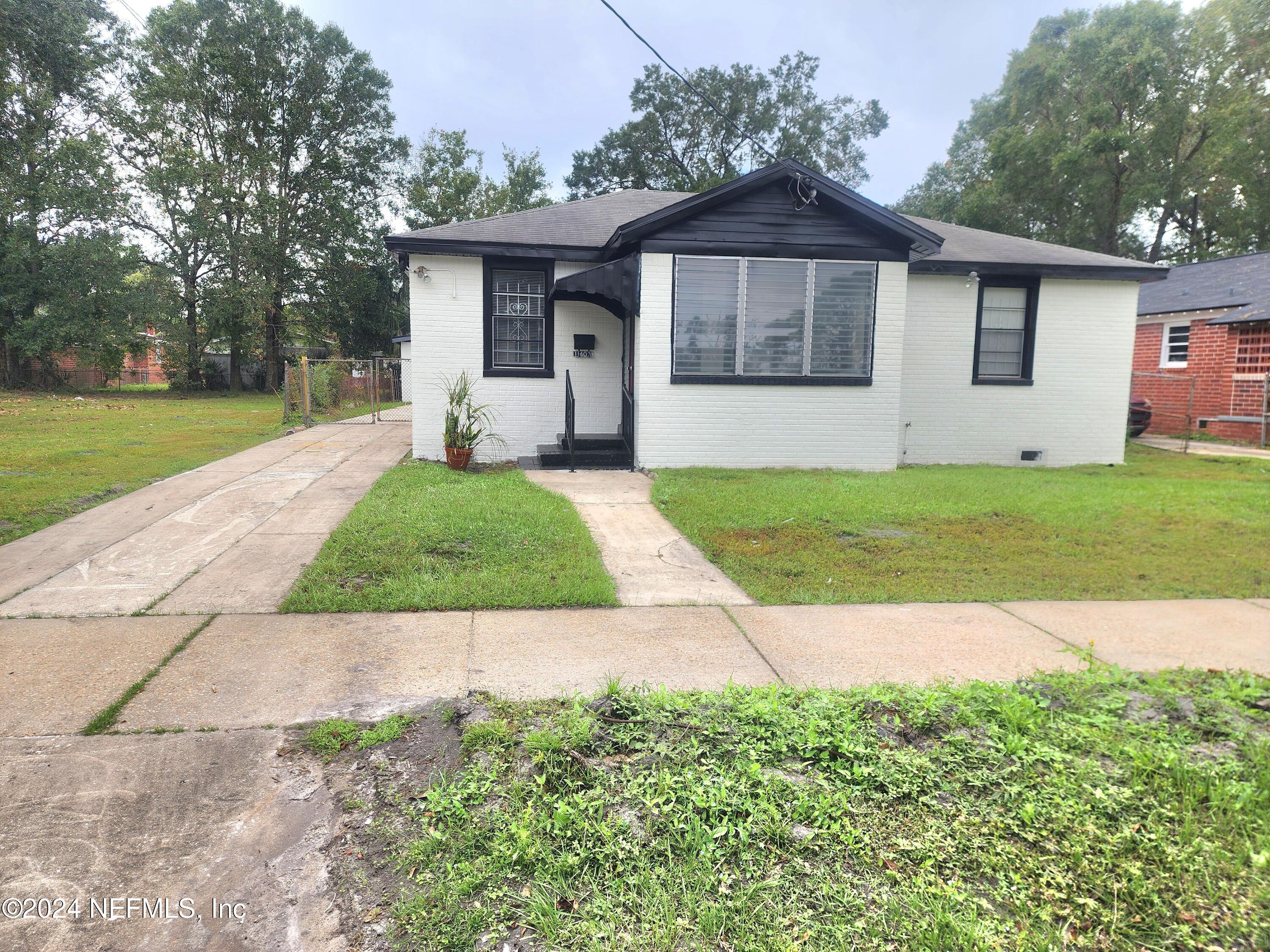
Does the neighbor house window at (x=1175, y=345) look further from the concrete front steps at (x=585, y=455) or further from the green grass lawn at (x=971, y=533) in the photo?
the concrete front steps at (x=585, y=455)

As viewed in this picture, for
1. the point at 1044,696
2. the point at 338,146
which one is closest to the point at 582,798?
the point at 1044,696

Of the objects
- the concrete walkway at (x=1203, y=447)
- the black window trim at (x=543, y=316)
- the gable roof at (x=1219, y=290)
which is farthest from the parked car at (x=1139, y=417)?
the black window trim at (x=543, y=316)

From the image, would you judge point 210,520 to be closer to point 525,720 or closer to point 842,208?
point 525,720

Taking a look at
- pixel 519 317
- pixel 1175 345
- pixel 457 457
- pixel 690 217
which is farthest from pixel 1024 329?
pixel 1175 345

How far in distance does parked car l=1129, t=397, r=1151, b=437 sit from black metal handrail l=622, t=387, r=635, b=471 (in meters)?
12.5

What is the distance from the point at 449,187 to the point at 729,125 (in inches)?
590

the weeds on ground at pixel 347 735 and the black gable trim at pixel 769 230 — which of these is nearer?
the weeds on ground at pixel 347 735

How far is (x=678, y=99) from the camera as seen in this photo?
38531 millimetres

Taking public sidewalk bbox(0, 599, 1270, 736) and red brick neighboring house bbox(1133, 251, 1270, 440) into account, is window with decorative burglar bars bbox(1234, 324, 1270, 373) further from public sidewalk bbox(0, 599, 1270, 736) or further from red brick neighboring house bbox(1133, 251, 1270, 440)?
public sidewalk bbox(0, 599, 1270, 736)

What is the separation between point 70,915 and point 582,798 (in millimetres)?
1463

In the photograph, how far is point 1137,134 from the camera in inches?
1164

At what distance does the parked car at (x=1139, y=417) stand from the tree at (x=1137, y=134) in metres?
16.5

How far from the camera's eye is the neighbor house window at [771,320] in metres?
10.0

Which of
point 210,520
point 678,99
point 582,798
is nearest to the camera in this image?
point 582,798
